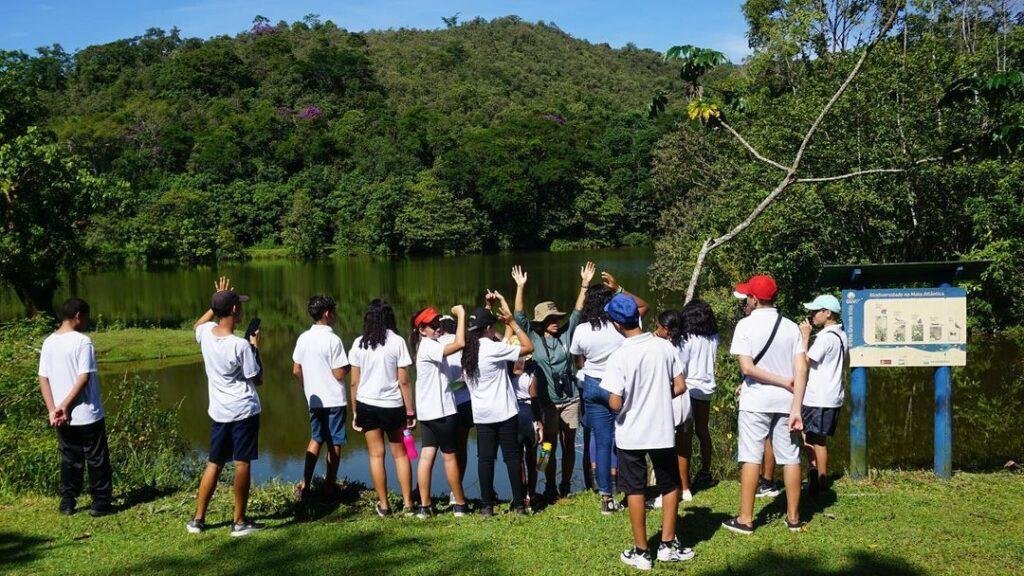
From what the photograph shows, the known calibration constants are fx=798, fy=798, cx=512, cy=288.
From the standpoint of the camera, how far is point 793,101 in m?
18.1

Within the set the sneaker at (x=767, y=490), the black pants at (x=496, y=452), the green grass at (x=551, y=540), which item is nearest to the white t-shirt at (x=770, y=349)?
the green grass at (x=551, y=540)

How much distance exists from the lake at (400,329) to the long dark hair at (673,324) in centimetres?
403

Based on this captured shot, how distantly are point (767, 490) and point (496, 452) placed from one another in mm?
2132

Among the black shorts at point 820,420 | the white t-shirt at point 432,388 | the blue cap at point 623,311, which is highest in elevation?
the blue cap at point 623,311

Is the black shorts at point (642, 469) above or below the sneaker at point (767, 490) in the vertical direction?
above

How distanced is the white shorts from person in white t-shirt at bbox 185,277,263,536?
3273 millimetres

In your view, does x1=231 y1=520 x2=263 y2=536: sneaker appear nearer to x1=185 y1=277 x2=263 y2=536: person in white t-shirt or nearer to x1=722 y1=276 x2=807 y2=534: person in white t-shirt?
x1=185 y1=277 x2=263 y2=536: person in white t-shirt

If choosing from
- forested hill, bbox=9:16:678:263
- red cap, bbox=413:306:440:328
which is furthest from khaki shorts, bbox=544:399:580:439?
forested hill, bbox=9:16:678:263

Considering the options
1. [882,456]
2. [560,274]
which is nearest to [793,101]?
[882,456]

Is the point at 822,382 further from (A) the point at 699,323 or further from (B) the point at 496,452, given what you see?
(B) the point at 496,452

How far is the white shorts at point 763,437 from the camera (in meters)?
5.09

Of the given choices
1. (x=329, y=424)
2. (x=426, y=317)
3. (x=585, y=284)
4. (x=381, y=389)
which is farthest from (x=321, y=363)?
(x=585, y=284)

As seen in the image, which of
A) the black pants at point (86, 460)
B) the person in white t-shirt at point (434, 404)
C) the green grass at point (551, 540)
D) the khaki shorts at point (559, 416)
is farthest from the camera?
the khaki shorts at point (559, 416)

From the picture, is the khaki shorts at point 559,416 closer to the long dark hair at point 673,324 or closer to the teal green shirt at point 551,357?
the teal green shirt at point 551,357
